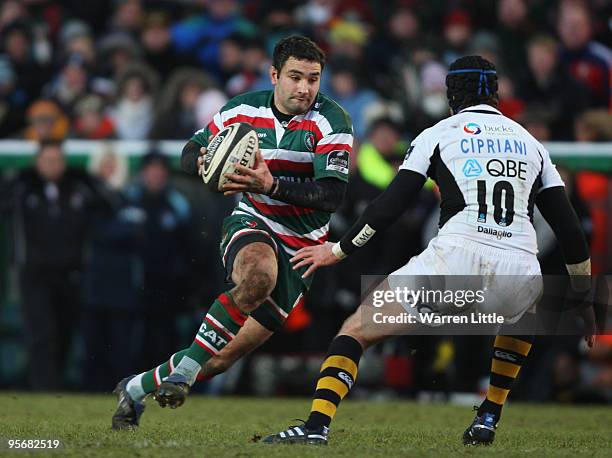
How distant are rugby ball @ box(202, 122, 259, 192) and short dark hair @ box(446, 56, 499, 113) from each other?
46.7 inches

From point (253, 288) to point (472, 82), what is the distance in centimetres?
171

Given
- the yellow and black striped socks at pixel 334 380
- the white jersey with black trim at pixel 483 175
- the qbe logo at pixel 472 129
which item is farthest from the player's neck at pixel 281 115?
the yellow and black striped socks at pixel 334 380

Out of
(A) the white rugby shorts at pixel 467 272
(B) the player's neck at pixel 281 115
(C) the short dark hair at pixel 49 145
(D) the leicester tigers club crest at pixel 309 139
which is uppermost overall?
(C) the short dark hair at pixel 49 145

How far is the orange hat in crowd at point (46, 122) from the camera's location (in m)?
13.4

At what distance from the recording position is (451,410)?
34.8 ft

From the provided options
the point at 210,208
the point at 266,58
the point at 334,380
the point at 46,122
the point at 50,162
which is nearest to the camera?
the point at 334,380

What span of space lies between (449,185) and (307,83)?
49.2 inches

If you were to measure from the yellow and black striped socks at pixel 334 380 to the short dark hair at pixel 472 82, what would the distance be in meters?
1.53

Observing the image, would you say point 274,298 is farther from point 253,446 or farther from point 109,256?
point 109,256

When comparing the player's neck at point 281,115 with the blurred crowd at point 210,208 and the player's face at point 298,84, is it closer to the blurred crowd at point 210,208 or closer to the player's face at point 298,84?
the player's face at point 298,84

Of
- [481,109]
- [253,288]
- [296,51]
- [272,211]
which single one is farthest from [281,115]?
[481,109]

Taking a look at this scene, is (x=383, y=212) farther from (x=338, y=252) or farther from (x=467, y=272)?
(x=467, y=272)

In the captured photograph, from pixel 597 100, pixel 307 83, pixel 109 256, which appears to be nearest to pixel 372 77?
pixel 597 100

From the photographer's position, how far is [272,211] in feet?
24.5
